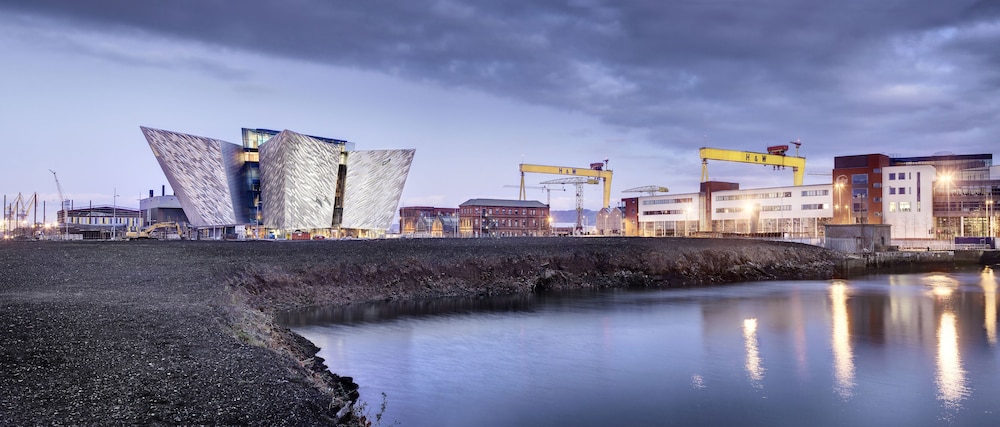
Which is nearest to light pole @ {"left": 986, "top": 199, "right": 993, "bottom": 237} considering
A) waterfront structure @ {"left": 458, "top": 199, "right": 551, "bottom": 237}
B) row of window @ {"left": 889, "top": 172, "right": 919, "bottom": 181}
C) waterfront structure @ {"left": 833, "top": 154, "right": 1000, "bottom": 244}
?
waterfront structure @ {"left": 833, "top": 154, "right": 1000, "bottom": 244}

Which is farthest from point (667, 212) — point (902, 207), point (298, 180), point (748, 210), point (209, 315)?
point (209, 315)

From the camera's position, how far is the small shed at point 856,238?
71.9 metres

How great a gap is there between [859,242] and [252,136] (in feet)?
310

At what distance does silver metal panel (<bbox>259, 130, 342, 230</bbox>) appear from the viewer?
298 ft

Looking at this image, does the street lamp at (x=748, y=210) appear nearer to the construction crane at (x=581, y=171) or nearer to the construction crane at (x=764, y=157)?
the construction crane at (x=764, y=157)

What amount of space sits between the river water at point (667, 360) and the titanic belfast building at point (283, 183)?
Result: 210 ft

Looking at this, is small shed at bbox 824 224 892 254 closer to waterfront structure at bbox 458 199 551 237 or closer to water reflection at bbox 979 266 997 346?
water reflection at bbox 979 266 997 346

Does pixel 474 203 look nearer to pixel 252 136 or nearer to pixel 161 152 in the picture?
pixel 252 136

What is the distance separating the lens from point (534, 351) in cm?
2234

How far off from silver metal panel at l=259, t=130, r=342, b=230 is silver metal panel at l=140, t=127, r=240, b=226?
5.74 m

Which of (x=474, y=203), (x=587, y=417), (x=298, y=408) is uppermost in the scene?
(x=474, y=203)

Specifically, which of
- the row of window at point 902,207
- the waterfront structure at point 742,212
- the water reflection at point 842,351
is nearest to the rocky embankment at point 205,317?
the water reflection at point 842,351

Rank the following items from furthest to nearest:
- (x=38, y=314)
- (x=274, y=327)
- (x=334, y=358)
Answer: (x=274, y=327) < (x=334, y=358) < (x=38, y=314)

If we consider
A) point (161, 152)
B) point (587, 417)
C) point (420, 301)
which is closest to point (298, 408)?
point (587, 417)
